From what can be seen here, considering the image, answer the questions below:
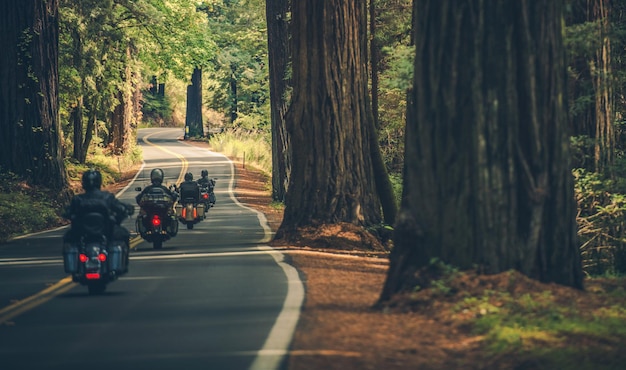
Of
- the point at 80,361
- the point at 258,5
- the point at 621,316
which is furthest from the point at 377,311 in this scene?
the point at 258,5

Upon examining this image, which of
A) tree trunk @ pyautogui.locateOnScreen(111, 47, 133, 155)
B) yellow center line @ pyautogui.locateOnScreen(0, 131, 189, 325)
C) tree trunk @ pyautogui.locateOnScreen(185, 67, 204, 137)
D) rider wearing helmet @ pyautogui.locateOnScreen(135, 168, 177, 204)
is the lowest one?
yellow center line @ pyautogui.locateOnScreen(0, 131, 189, 325)

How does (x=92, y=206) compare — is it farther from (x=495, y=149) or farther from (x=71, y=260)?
(x=495, y=149)

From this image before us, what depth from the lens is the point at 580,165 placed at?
19.8m

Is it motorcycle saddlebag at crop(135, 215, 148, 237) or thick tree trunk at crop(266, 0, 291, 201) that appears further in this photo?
thick tree trunk at crop(266, 0, 291, 201)

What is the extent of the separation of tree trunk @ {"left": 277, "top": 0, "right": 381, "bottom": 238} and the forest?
32 mm

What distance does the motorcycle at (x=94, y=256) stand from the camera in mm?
13555

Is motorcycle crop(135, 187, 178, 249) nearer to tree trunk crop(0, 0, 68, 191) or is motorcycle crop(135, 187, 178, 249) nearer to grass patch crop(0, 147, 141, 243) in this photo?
grass patch crop(0, 147, 141, 243)

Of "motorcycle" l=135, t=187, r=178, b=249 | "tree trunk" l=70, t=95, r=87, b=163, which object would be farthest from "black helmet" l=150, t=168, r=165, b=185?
"tree trunk" l=70, t=95, r=87, b=163

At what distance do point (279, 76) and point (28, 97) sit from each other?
1042 centimetres

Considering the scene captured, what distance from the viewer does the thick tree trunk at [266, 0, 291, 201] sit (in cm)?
3884

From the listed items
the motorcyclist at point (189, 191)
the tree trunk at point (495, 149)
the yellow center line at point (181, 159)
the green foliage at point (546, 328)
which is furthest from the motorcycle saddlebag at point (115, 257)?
the yellow center line at point (181, 159)

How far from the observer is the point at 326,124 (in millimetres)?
22484

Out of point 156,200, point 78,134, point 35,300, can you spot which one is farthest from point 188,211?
point 78,134

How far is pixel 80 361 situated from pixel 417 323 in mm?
3373
